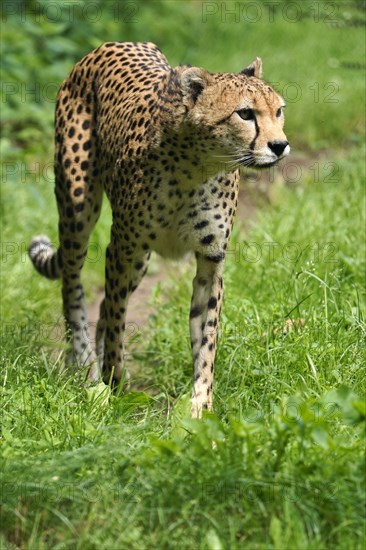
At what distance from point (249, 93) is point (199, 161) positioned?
367 mm

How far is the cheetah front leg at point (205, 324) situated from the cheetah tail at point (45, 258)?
3.58 ft

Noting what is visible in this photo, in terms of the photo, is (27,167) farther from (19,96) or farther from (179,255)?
(179,255)

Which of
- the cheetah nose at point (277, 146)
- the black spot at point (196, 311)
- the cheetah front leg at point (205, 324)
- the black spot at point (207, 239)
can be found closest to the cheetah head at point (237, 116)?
the cheetah nose at point (277, 146)

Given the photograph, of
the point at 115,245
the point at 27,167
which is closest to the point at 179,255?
the point at 115,245

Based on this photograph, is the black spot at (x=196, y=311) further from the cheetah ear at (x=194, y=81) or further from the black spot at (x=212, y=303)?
the cheetah ear at (x=194, y=81)

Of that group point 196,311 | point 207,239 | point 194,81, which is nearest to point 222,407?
point 196,311

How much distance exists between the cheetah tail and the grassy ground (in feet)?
0.79

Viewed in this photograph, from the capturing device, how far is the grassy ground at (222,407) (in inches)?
134

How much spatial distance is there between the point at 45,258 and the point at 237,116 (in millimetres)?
1889

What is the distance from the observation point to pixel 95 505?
342cm

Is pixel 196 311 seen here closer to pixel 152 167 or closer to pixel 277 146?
pixel 152 167

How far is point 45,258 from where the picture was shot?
591 centimetres

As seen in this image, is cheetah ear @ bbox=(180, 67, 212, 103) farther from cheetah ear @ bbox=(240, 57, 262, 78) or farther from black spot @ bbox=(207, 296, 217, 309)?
black spot @ bbox=(207, 296, 217, 309)

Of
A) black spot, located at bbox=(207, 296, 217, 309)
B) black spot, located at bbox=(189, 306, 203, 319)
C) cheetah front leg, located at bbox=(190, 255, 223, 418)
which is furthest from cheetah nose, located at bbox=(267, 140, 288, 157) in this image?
black spot, located at bbox=(189, 306, 203, 319)
